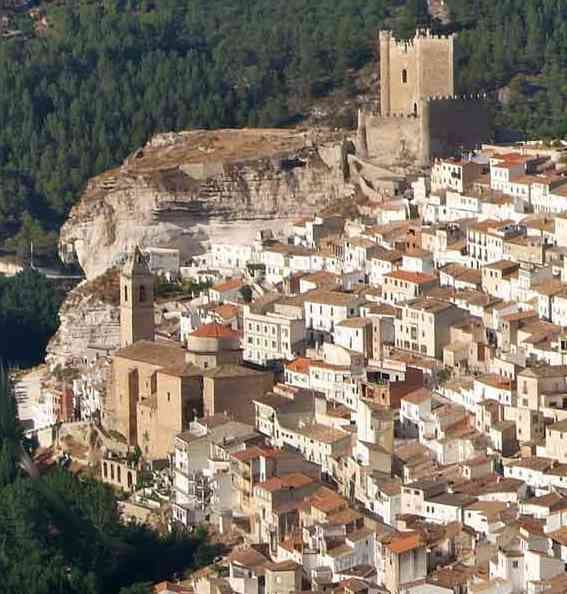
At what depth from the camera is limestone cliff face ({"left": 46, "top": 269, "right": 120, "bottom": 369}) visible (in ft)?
232

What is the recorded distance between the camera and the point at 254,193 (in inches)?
2896

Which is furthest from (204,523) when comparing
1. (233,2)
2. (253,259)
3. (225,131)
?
(233,2)

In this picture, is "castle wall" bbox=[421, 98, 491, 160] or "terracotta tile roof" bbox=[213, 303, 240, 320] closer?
"terracotta tile roof" bbox=[213, 303, 240, 320]

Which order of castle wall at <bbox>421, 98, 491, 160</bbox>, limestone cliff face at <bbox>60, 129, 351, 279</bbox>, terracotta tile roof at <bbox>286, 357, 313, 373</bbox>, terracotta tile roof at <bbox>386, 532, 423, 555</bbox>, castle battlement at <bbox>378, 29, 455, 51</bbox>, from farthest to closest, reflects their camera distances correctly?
castle battlement at <bbox>378, 29, 455, 51</bbox> < limestone cliff face at <bbox>60, 129, 351, 279</bbox> < castle wall at <bbox>421, 98, 491, 160</bbox> < terracotta tile roof at <bbox>286, 357, 313, 373</bbox> < terracotta tile roof at <bbox>386, 532, 423, 555</bbox>

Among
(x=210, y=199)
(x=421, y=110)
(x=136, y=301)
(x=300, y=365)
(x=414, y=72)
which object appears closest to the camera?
(x=300, y=365)

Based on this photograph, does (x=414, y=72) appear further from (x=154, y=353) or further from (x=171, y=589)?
(x=171, y=589)

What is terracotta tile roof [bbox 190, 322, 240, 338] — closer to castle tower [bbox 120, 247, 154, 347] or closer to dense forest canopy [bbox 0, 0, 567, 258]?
castle tower [bbox 120, 247, 154, 347]

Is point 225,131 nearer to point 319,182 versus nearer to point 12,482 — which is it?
point 319,182

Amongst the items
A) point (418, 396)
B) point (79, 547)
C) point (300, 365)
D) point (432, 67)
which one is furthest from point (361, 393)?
point (432, 67)

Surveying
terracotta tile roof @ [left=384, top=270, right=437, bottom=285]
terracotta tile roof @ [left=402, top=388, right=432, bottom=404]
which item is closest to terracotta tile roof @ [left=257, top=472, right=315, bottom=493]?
terracotta tile roof @ [left=402, top=388, right=432, bottom=404]

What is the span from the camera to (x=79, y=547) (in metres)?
59.9

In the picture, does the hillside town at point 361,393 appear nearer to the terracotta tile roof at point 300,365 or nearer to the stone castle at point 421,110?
the terracotta tile roof at point 300,365

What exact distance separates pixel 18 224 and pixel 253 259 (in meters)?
20.0

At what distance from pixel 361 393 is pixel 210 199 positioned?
41.7 feet
